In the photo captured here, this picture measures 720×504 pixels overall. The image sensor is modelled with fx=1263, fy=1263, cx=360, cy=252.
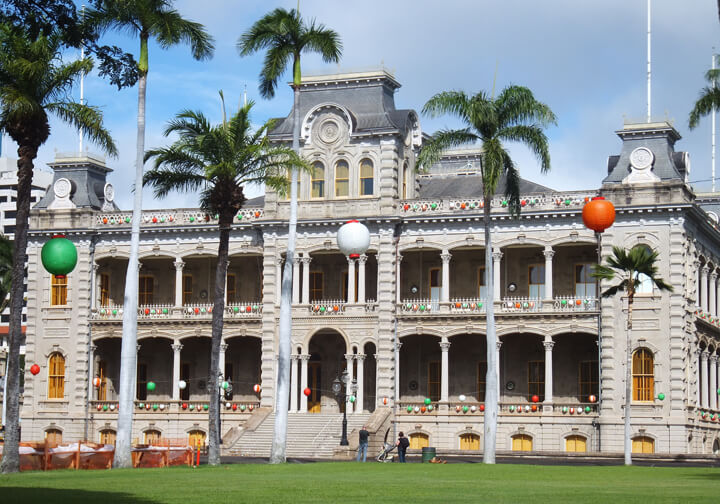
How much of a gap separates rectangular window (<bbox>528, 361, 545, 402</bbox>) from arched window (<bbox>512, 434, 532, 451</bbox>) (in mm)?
2778

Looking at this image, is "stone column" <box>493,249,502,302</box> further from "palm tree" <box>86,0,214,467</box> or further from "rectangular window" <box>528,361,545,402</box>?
"palm tree" <box>86,0,214,467</box>

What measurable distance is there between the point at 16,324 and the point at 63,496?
12875 millimetres

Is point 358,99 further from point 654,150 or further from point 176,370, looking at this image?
point 176,370

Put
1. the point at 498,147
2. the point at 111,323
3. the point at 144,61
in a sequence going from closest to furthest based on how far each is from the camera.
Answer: the point at 144,61
the point at 498,147
the point at 111,323

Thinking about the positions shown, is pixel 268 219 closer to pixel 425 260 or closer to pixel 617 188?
pixel 425 260

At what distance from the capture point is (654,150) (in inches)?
2173

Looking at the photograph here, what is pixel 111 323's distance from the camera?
63.4 meters

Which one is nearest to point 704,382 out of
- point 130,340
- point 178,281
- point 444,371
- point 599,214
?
point 444,371

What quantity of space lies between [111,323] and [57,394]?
4.74 metres

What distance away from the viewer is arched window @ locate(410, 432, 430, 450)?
5696 cm

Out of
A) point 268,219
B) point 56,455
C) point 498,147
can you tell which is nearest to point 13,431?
point 56,455

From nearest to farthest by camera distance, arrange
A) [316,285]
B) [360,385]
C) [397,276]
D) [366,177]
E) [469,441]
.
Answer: [469,441] → [360,385] → [397,276] → [366,177] → [316,285]

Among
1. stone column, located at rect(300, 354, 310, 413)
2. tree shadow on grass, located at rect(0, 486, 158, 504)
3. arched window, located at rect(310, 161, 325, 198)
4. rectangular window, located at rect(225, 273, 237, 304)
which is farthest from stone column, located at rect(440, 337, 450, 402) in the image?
tree shadow on grass, located at rect(0, 486, 158, 504)

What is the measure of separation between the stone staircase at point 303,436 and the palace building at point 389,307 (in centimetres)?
14
